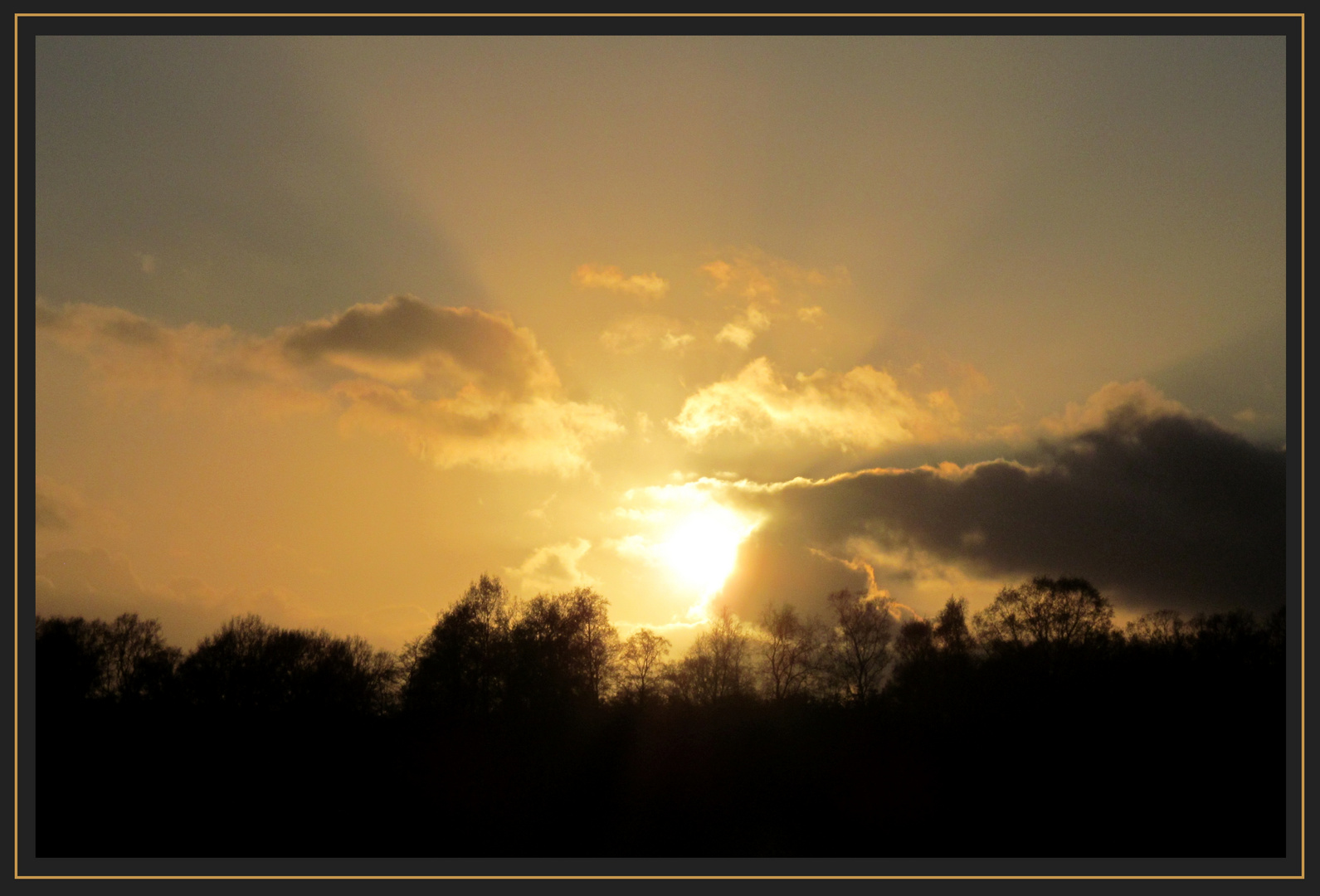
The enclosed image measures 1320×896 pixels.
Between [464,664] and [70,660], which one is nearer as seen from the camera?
[464,664]

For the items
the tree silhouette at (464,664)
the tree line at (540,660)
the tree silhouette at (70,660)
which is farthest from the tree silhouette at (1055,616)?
the tree silhouette at (70,660)

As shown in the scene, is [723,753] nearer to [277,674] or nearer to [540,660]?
[540,660]

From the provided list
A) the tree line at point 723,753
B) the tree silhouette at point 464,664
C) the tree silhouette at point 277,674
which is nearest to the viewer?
the tree line at point 723,753

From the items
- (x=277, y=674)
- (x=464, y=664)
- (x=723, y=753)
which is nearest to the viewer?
(x=723, y=753)

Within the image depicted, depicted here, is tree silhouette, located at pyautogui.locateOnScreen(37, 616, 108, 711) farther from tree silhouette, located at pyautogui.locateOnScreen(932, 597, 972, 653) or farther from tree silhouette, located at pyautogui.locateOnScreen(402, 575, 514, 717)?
tree silhouette, located at pyautogui.locateOnScreen(932, 597, 972, 653)

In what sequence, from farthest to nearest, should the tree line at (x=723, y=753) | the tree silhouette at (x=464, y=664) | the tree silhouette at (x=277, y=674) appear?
the tree silhouette at (x=277, y=674) < the tree silhouette at (x=464, y=664) < the tree line at (x=723, y=753)

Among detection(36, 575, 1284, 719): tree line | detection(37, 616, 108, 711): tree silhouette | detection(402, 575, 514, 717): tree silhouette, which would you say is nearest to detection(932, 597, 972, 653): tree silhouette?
detection(36, 575, 1284, 719): tree line

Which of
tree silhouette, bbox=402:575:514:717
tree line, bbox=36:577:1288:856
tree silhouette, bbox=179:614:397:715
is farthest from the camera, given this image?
tree silhouette, bbox=179:614:397:715

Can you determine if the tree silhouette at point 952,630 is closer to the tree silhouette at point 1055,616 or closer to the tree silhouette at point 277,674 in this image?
the tree silhouette at point 1055,616

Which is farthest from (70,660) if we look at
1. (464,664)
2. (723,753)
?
(723,753)

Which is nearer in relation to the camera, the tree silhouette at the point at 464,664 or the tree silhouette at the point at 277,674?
the tree silhouette at the point at 464,664

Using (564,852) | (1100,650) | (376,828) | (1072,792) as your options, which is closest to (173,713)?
(376,828)
